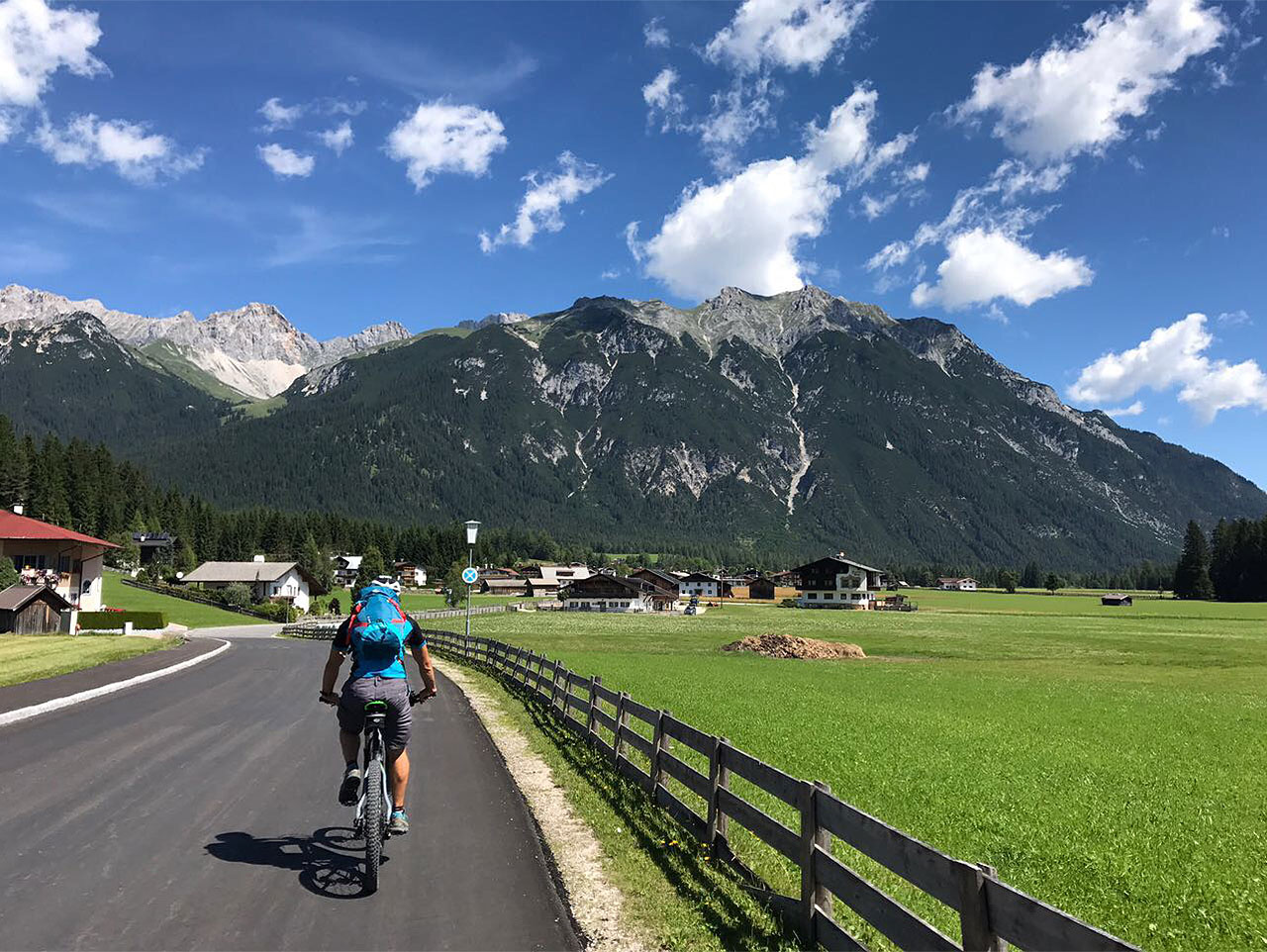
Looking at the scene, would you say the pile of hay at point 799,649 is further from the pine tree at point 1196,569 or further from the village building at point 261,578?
the pine tree at point 1196,569

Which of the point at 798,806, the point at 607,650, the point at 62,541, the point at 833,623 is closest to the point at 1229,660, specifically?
the point at 607,650

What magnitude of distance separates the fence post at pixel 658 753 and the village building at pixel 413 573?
173 meters

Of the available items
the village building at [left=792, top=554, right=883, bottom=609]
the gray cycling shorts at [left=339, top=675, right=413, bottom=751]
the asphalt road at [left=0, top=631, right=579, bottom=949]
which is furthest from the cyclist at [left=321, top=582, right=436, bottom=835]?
the village building at [left=792, top=554, right=883, bottom=609]

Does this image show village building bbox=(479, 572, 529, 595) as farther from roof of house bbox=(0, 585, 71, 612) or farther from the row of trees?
the row of trees

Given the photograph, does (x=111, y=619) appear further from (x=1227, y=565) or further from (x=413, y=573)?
(x=1227, y=565)

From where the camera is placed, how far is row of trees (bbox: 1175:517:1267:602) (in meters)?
149

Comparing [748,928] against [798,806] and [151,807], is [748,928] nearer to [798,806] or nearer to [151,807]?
[798,806]

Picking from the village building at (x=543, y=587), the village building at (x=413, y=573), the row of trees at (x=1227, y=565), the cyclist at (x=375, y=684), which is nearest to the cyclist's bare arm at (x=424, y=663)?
the cyclist at (x=375, y=684)

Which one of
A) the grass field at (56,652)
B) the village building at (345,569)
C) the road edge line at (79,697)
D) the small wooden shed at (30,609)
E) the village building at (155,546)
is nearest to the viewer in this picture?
the road edge line at (79,697)

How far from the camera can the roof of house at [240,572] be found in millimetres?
115250

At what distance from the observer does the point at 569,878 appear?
8172mm

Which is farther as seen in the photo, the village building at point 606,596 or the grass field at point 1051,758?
the village building at point 606,596

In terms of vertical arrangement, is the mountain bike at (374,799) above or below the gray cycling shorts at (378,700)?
below

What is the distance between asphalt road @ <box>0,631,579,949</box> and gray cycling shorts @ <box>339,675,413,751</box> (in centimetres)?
142
